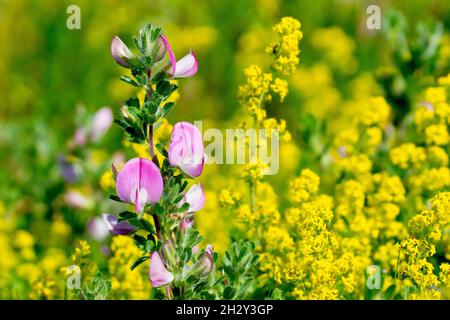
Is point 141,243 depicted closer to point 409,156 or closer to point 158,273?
point 158,273

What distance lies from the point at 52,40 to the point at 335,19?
166 centimetres

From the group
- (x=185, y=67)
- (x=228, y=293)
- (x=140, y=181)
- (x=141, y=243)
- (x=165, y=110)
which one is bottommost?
(x=228, y=293)

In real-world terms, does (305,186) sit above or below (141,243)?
above

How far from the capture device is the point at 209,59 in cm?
476

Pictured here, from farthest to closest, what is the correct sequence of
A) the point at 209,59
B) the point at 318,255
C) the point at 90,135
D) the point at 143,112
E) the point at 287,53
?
1. the point at 209,59
2. the point at 90,135
3. the point at 287,53
4. the point at 318,255
5. the point at 143,112

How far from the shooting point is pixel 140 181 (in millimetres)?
1767

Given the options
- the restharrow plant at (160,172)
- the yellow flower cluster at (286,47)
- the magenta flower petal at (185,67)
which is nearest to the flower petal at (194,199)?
the restharrow plant at (160,172)

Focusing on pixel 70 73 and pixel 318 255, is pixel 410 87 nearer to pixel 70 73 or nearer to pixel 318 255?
pixel 318 255

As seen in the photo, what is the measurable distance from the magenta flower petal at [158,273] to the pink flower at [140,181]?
11cm

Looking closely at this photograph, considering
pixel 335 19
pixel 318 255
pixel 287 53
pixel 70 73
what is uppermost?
pixel 335 19

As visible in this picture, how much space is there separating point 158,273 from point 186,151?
26cm

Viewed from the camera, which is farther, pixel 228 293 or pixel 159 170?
pixel 228 293

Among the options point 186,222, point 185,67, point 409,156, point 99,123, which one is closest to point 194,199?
point 186,222
